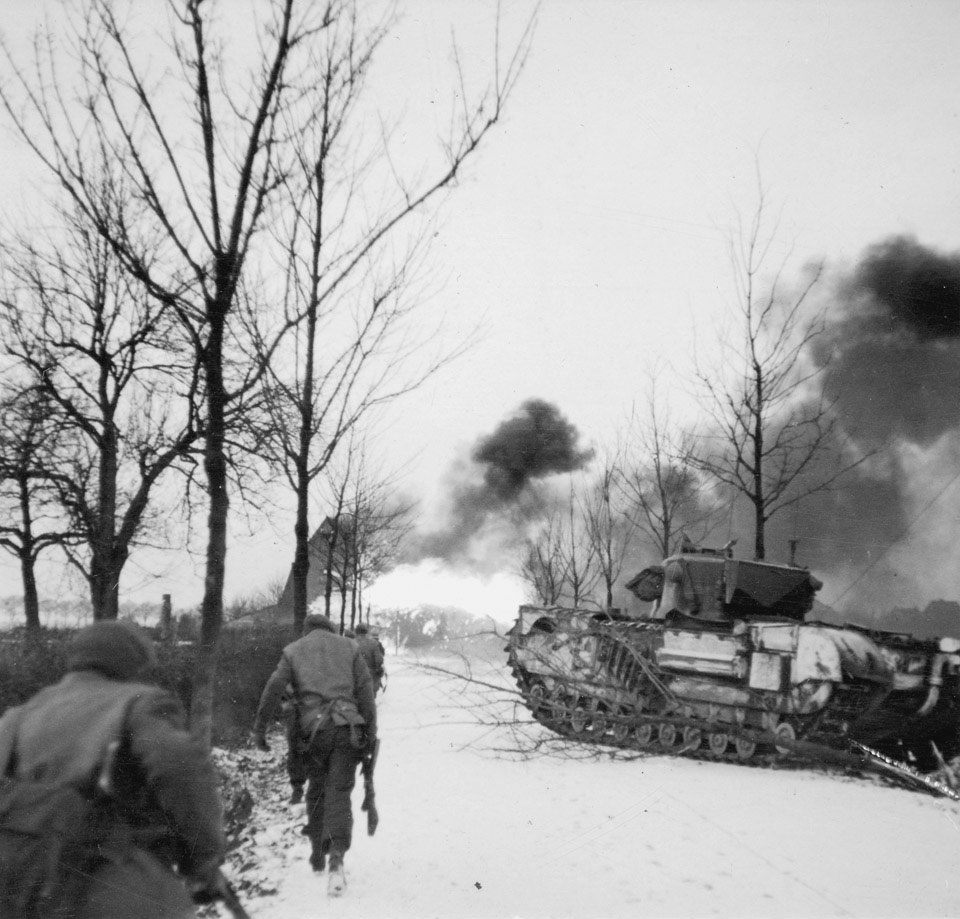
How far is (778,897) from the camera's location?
14.2ft

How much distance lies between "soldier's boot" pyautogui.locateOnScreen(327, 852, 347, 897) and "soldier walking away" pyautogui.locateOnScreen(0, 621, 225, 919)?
244cm

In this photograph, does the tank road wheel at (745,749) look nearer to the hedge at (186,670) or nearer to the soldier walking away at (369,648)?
the soldier walking away at (369,648)

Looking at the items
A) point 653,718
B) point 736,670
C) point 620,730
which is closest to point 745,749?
point 736,670

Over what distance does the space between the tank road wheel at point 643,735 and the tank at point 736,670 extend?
0.02 metres

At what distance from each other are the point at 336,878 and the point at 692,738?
6.27 metres

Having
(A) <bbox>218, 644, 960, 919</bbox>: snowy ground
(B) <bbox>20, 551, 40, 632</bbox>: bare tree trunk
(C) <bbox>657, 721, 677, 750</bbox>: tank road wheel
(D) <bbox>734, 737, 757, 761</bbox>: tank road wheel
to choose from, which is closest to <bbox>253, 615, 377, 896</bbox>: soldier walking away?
(A) <bbox>218, 644, 960, 919</bbox>: snowy ground

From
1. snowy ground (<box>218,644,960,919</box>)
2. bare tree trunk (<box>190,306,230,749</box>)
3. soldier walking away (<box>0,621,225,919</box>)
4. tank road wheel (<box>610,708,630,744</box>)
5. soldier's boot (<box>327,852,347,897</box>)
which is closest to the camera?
soldier walking away (<box>0,621,225,919</box>)

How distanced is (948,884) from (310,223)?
6576 mm

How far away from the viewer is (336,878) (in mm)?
4402

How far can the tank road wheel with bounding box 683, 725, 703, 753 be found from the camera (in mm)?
9441

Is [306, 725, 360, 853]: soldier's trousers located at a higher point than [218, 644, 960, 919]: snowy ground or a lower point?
higher

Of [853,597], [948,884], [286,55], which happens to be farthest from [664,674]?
[853,597]

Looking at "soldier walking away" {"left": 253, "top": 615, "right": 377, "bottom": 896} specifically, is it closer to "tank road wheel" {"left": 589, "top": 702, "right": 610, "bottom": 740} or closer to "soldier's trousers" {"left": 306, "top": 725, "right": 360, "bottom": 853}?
"soldier's trousers" {"left": 306, "top": 725, "right": 360, "bottom": 853}

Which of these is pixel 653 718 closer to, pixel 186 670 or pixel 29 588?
pixel 186 670
